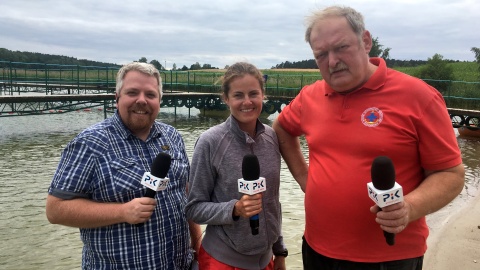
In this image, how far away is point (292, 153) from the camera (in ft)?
10.2

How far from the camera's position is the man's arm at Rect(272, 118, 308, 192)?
10.1 ft

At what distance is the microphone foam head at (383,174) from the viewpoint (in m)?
1.70

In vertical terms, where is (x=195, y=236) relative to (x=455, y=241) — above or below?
above

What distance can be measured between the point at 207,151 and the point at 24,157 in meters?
11.6

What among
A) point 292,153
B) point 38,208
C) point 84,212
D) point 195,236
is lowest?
point 38,208

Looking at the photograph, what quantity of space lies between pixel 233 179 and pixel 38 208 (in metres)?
6.54

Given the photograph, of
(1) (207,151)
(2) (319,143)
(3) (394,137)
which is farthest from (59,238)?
Result: (3) (394,137)

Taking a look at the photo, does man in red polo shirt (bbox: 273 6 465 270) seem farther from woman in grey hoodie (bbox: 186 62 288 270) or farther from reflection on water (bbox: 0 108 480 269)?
reflection on water (bbox: 0 108 480 269)

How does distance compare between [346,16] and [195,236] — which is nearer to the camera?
[346,16]

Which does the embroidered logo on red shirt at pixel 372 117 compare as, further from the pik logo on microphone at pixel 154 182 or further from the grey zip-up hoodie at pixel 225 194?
the pik logo on microphone at pixel 154 182

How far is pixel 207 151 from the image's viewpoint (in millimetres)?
2688

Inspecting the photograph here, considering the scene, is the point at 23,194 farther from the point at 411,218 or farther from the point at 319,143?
the point at 411,218

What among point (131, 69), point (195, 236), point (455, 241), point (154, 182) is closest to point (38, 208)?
point (195, 236)

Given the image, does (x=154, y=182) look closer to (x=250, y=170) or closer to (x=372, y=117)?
(x=250, y=170)
